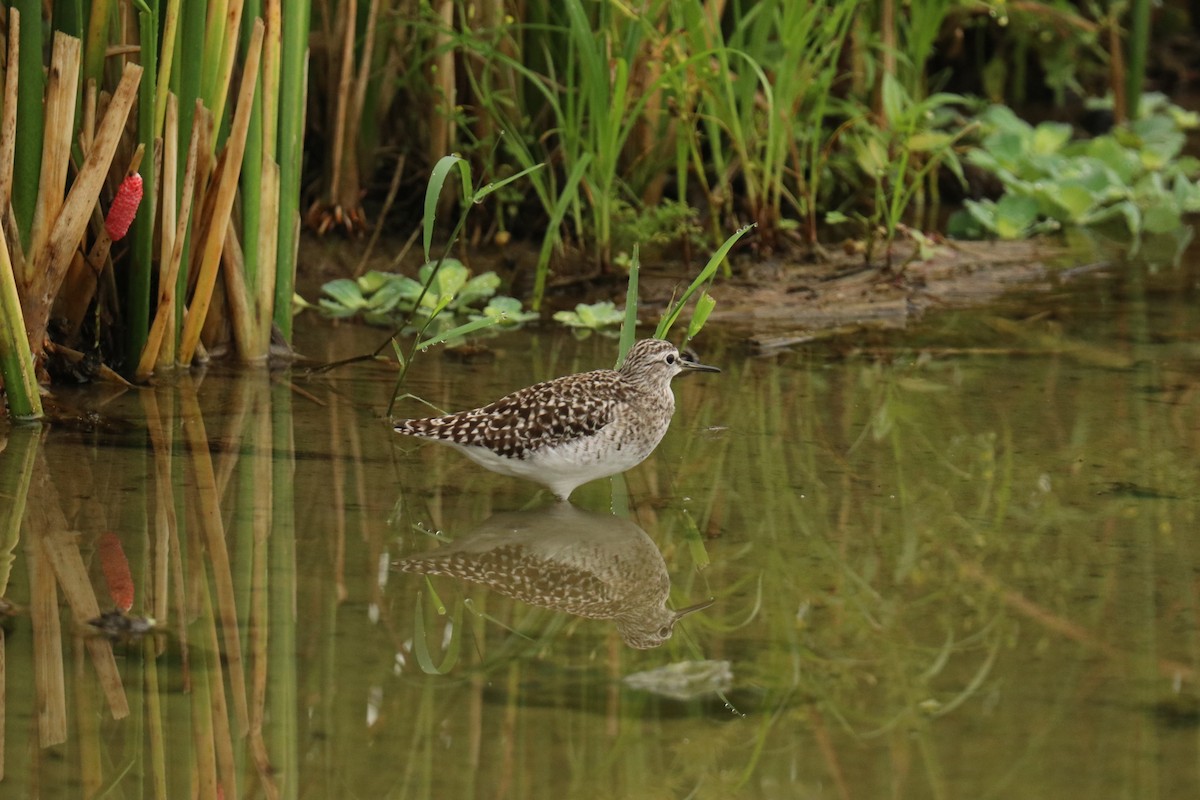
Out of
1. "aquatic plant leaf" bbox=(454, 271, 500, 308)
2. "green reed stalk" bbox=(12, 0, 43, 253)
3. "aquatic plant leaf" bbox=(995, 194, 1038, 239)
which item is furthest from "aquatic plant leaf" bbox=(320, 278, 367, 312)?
"aquatic plant leaf" bbox=(995, 194, 1038, 239)

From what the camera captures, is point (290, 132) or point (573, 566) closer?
point (573, 566)

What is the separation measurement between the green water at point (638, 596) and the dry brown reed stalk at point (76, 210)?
420 mm

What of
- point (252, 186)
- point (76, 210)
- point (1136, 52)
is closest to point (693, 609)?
point (76, 210)

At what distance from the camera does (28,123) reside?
17.1ft

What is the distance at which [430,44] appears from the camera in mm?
7469

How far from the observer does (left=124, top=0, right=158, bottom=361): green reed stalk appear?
535 cm

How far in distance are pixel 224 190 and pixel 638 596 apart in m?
2.38

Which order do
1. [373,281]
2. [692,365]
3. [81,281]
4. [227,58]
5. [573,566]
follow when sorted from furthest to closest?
[373,281] → [81,281] → [227,58] → [692,365] → [573,566]

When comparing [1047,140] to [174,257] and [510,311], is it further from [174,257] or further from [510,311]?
[174,257]

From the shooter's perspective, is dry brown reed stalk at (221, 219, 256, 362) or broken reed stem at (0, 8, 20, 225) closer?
broken reed stem at (0, 8, 20, 225)

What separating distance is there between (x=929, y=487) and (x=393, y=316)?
9.40ft

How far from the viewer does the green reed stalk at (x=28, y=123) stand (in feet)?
16.6

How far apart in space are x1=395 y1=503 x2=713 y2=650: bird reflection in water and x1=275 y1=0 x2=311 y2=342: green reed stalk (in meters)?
1.79

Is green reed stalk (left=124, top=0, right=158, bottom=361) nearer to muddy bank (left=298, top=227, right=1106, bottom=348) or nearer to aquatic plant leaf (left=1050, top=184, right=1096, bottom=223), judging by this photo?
muddy bank (left=298, top=227, right=1106, bottom=348)
